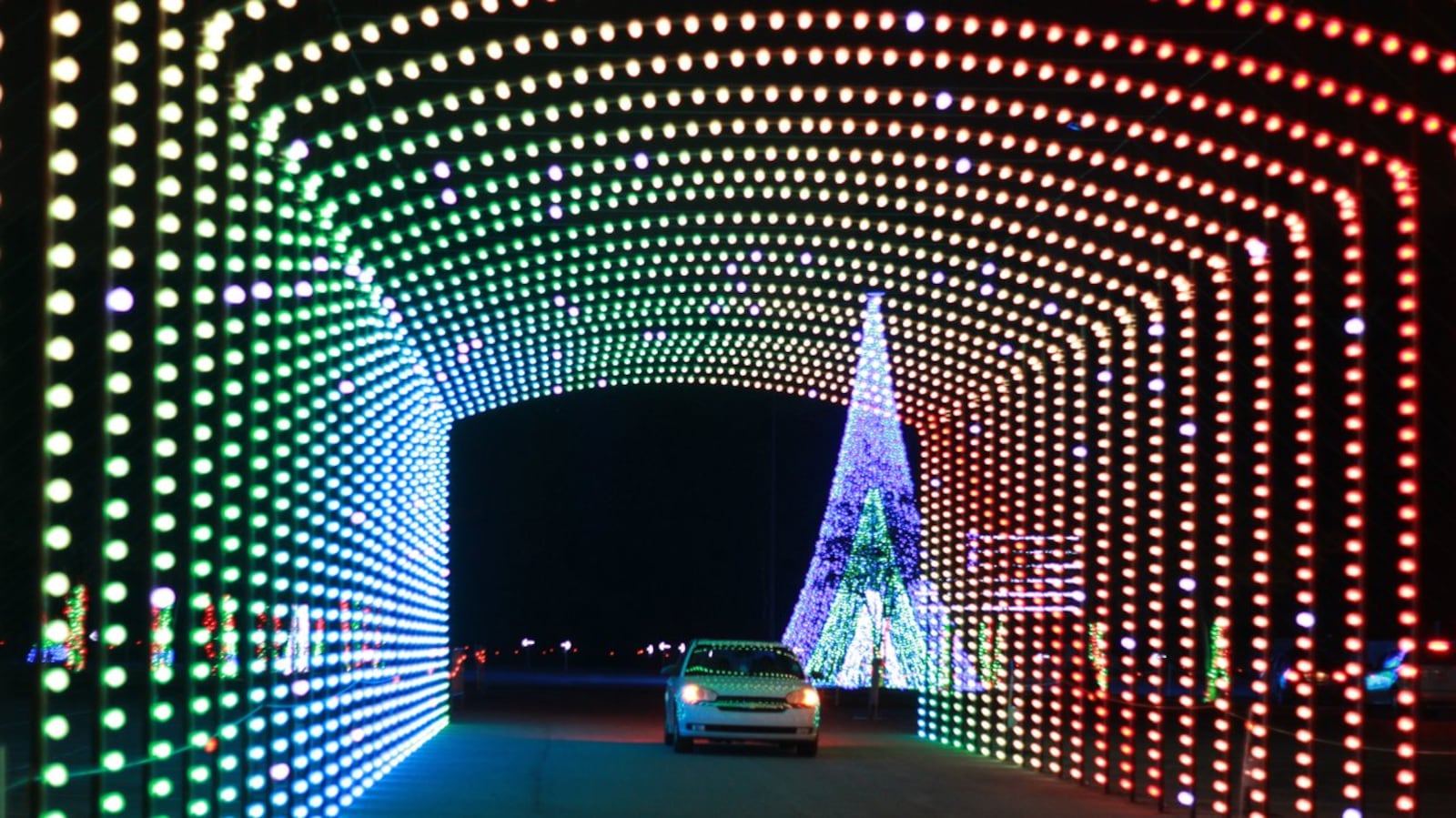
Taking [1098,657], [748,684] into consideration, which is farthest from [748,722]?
[1098,657]

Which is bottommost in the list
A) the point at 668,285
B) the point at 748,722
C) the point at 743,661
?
the point at 748,722

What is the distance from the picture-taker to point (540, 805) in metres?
15.6

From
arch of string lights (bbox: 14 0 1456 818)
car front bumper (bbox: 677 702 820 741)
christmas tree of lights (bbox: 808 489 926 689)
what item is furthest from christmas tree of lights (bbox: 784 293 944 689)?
car front bumper (bbox: 677 702 820 741)

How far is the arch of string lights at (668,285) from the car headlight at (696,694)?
9.52 ft

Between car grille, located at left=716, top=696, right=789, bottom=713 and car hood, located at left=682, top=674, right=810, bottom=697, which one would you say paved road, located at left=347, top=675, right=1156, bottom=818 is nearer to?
car grille, located at left=716, top=696, right=789, bottom=713

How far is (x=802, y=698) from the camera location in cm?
2252

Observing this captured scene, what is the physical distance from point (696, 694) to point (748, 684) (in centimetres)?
59

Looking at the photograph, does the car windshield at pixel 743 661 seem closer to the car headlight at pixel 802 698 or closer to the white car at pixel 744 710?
the white car at pixel 744 710

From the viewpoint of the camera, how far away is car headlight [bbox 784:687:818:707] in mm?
22469

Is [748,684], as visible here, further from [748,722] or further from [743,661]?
[743,661]

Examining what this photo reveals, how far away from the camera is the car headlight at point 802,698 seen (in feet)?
73.7

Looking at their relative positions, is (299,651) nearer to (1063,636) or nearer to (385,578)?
(385,578)

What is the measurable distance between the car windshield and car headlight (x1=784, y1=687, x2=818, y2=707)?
2.49ft

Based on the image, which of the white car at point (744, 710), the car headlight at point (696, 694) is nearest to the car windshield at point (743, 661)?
the white car at point (744, 710)
